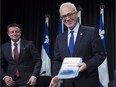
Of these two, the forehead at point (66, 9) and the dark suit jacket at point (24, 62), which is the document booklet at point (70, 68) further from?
the dark suit jacket at point (24, 62)

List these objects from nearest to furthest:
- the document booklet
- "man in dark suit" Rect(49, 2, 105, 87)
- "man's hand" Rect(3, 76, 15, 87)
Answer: the document booklet
"man in dark suit" Rect(49, 2, 105, 87)
"man's hand" Rect(3, 76, 15, 87)

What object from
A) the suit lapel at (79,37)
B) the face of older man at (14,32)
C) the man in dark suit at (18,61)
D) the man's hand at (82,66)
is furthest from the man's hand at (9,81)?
the man's hand at (82,66)

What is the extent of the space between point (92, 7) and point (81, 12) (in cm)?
25

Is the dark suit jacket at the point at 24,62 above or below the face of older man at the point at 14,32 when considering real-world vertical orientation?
below

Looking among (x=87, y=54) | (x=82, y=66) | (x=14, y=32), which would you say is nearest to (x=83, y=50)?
(x=87, y=54)

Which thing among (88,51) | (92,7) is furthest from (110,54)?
(88,51)

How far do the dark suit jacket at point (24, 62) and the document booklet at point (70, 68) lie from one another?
67.8 inches

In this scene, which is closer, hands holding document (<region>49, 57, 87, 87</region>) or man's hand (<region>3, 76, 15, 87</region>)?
hands holding document (<region>49, 57, 87, 87</region>)

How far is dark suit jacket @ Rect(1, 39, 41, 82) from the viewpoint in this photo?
3.95 meters

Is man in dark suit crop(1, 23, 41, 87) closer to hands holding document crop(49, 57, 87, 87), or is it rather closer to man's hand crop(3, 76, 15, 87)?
man's hand crop(3, 76, 15, 87)

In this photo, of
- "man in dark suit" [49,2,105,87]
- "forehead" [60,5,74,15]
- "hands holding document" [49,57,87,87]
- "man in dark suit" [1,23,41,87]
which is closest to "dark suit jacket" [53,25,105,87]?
"man in dark suit" [49,2,105,87]

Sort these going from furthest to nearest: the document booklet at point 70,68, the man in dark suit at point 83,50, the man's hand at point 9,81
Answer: the man's hand at point 9,81 → the man in dark suit at point 83,50 → the document booklet at point 70,68

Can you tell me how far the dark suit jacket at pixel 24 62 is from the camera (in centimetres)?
395

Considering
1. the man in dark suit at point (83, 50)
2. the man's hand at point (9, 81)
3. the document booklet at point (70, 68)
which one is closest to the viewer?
the document booklet at point (70, 68)
